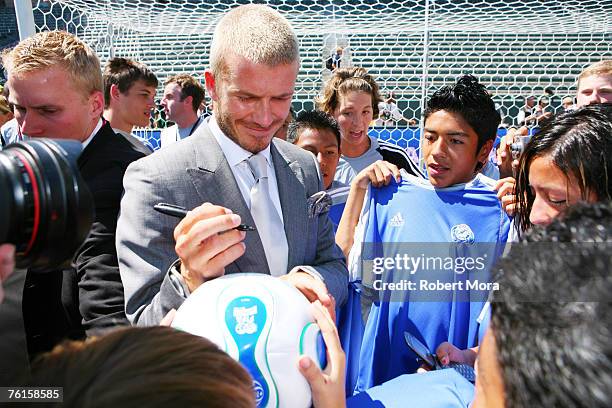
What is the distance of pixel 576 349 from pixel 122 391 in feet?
1.46

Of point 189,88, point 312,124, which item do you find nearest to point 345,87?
point 312,124

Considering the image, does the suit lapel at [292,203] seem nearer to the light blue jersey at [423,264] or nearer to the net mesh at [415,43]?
the light blue jersey at [423,264]

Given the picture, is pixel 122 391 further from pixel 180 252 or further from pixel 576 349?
pixel 180 252

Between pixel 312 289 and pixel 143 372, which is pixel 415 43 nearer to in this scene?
pixel 312 289

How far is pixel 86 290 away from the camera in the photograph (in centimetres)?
145

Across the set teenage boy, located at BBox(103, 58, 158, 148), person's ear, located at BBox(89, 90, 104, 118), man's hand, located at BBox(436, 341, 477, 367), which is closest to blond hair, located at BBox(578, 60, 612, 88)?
man's hand, located at BBox(436, 341, 477, 367)

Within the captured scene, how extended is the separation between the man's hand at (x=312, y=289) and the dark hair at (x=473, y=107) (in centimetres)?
124

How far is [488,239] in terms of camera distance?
2.00 m

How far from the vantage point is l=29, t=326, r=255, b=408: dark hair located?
0.56 metres

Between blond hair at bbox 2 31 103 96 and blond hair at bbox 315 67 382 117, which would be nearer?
blond hair at bbox 2 31 103 96

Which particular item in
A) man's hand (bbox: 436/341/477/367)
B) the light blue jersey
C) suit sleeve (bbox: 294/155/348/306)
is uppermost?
suit sleeve (bbox: 294/155/348/306)

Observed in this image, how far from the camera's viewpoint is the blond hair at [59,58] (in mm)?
1733

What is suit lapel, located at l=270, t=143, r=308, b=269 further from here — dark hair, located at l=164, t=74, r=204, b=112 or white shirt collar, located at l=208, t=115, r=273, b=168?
dark hair, located at l=164, t=74, r=204, b=112

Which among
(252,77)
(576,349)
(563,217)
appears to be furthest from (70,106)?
(576,349)
